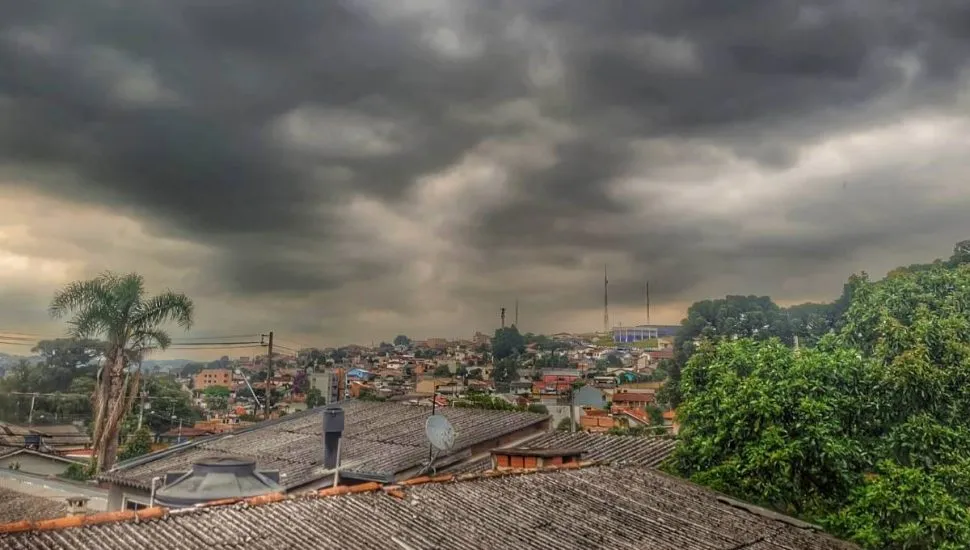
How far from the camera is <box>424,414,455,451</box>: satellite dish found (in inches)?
597

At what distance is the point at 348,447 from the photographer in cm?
1841

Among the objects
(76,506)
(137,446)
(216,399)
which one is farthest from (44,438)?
(216,399)

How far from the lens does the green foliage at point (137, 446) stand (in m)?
36.4

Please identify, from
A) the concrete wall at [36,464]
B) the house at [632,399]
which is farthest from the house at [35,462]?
the house at [632,399]

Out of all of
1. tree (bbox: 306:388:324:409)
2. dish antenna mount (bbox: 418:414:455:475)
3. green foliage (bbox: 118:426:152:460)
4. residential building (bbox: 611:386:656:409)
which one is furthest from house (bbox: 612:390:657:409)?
dish antenna mount (bbox: 418:414:455:475)

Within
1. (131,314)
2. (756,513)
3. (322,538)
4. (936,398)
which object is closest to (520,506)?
(322,538)

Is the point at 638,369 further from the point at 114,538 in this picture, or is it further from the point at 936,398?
the point at 114,538

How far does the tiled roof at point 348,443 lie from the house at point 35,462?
15.5 m

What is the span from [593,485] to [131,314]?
19.4m

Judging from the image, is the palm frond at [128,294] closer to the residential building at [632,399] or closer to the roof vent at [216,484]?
the roof vent at [216,484]

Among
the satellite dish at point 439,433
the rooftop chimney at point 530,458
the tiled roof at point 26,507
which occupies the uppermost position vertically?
the satellite dish at point 439,433

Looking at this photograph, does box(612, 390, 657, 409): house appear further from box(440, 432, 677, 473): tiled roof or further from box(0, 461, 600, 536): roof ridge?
box(0, 461, 600, 536): roof ridge

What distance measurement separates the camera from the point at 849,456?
14.7m

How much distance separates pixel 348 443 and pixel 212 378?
102184 millimetres
